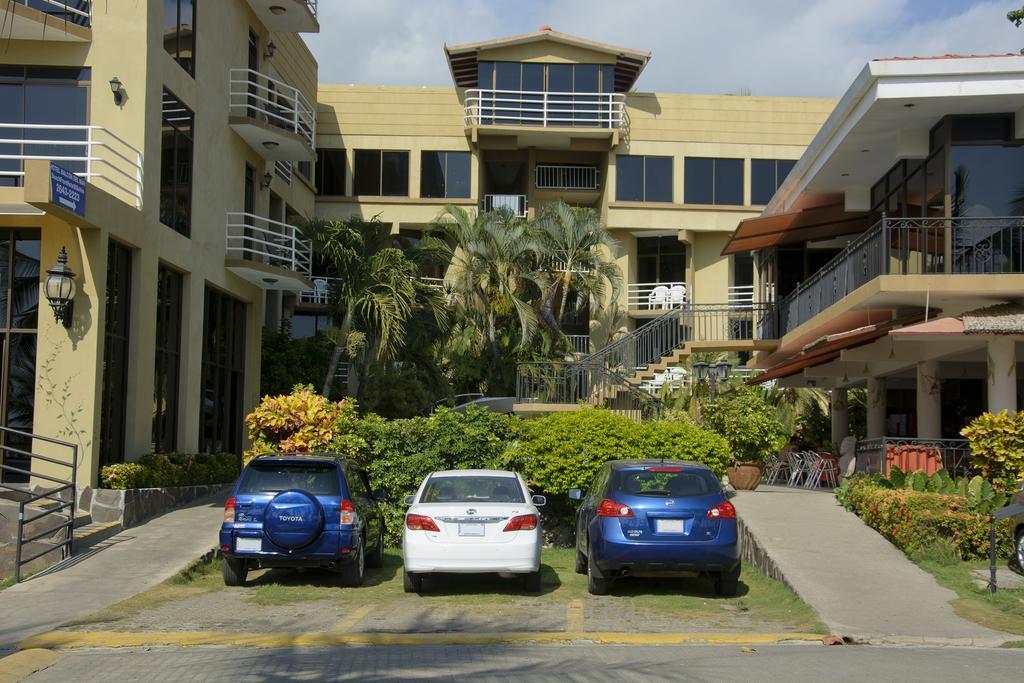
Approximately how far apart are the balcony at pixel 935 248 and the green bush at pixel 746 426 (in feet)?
9.58

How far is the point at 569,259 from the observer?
35312mm

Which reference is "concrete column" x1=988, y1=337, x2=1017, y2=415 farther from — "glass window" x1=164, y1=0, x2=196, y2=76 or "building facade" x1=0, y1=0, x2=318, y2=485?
"glass window" x1=164, y1=0, x2=196, y2=76

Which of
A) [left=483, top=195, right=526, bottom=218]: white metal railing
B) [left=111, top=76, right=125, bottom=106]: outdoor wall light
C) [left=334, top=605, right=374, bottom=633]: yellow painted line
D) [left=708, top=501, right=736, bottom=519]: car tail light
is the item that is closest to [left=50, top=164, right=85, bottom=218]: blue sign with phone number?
[left=111, top=76, right=125, bottom=106]: outdoor wall light

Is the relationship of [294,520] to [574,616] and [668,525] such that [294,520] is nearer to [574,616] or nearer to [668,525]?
[574,616]

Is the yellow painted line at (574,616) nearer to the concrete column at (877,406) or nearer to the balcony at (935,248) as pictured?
the balcony at (935,248)

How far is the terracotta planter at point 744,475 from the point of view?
2112 cm

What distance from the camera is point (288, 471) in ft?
45.4

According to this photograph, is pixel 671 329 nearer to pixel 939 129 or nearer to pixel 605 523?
pixel 939 129

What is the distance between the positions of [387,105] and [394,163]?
214cm

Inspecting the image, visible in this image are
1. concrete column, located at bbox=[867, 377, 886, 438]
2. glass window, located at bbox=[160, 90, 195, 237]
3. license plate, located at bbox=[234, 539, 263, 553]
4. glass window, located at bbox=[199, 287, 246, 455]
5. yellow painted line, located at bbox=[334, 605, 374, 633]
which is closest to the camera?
yellow painted line, located at bbox=[334, 605, 374, 633]

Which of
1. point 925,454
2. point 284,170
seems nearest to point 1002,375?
point 925,454

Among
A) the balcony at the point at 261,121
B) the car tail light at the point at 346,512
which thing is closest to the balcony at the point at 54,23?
the balcony at the point at 261,121

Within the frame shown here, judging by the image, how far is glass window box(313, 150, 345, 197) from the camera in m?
40.1

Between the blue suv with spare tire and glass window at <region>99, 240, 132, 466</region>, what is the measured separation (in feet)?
20.7
